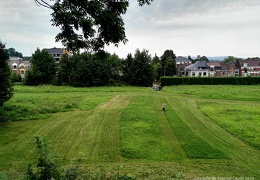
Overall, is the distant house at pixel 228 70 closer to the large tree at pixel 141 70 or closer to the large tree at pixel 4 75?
the large tree at pixel 141 70

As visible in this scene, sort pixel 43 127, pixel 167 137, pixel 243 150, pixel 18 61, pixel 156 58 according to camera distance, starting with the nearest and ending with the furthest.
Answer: pixel 243 150
pixel 167 137
pixel 43 127
pixel 156 58
pixel 18 61

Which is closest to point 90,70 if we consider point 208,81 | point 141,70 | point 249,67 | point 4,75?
point 141,70

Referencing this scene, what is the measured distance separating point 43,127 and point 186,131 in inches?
357

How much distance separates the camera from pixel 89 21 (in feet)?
21.5

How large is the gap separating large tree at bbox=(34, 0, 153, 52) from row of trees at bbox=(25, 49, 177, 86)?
39576 mm

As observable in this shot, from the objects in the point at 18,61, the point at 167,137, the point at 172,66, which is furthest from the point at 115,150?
the point at 18,61

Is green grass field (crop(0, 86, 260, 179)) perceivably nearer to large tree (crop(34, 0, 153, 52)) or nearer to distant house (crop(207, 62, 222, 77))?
large tree (crop(34, 0, 153, 52))

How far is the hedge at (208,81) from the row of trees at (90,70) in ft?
16.7

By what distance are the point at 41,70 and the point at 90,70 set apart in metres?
13.0

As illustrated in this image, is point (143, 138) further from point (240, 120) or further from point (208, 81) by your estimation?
point (208, 81)

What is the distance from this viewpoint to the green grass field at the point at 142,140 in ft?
29.2

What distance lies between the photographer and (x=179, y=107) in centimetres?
2130

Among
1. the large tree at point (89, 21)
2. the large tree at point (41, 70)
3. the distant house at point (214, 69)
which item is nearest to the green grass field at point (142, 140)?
the large tree at point (89, 21)

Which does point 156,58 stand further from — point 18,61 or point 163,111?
point 163,111
